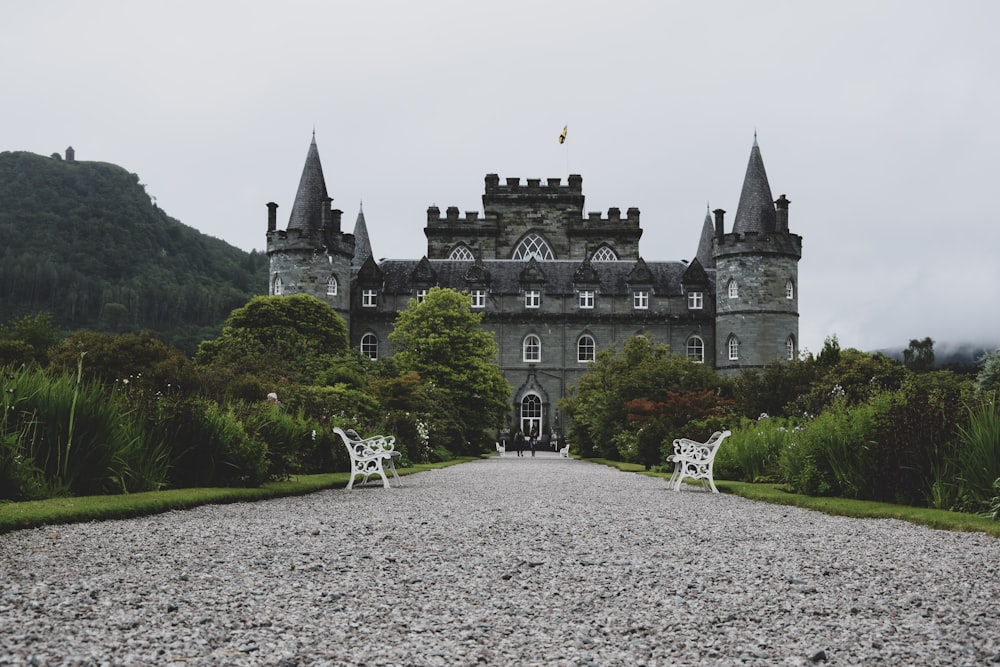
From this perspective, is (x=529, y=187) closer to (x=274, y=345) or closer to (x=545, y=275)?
(x=545, y=275)

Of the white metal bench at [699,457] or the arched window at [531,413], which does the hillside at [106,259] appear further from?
the white metal bench at [699,457]

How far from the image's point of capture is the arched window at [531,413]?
5497 cm

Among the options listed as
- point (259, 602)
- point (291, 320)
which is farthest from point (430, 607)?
point (291, 320)

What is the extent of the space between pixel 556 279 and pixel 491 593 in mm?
52159

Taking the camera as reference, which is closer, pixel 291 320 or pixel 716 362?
pixel 291 320

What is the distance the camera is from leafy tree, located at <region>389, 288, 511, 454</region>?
128 ft

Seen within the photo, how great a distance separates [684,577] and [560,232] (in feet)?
183

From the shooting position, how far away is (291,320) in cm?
4406

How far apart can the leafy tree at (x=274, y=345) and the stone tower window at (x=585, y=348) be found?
572 inches

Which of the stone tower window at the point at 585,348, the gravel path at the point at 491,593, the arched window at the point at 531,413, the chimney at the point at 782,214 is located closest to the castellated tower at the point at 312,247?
the arched window at the point at 531,413

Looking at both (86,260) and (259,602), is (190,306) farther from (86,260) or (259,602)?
(259,602)

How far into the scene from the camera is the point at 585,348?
56.0m

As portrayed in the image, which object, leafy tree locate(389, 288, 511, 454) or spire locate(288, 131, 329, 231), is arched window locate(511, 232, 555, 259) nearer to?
spire locate(288, 131, 329, 231)

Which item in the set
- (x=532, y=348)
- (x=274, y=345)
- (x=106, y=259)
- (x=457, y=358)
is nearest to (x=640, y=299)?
(x=532, y=348)
